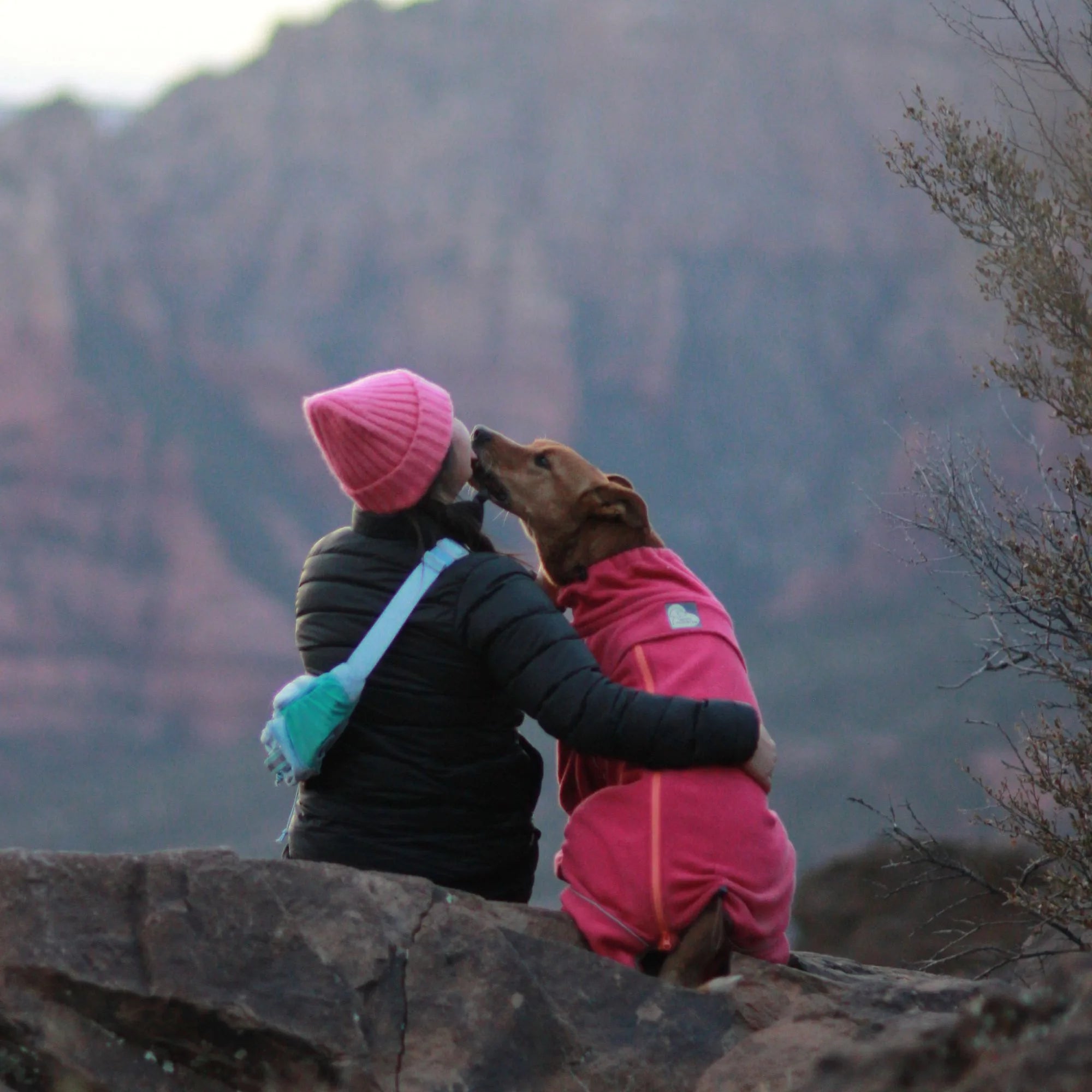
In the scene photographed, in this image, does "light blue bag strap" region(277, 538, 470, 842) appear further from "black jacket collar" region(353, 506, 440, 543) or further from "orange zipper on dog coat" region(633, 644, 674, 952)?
"orange zipper on dog coat" region(633, 644, 674, 952)

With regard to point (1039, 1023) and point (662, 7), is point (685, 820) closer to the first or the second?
point (1039, 1023)

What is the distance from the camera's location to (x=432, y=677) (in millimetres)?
3105

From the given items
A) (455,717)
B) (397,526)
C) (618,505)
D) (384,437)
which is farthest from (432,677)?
(618,505)

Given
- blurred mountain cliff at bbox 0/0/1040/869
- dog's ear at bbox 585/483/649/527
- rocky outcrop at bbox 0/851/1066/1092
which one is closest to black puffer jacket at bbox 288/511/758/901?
rocky outcrop at bbox 0/851/1066/1092

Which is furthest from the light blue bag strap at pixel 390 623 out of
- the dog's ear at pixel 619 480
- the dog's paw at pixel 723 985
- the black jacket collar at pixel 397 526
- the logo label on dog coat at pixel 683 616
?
the dog's paw at pixel 723 985

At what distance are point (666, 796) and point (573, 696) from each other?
0.98 ft

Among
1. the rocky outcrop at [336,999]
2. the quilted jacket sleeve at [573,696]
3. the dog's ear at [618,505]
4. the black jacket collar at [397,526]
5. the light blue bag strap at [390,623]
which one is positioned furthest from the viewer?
the dog's ear at [618,505]

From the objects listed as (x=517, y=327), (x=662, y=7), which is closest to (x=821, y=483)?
(x=517, y=327)

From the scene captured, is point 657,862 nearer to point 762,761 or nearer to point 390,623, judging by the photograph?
point 762,761

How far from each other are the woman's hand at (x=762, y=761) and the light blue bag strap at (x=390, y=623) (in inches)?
29.8

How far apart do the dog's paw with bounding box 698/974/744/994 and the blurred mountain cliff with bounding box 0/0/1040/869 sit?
32.9m

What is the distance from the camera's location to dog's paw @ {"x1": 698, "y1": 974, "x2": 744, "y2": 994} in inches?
119

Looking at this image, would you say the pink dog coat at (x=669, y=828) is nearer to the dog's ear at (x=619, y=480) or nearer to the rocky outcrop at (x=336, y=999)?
the rocky outcrop at (x=336, y=999)

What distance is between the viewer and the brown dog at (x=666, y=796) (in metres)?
3.00
